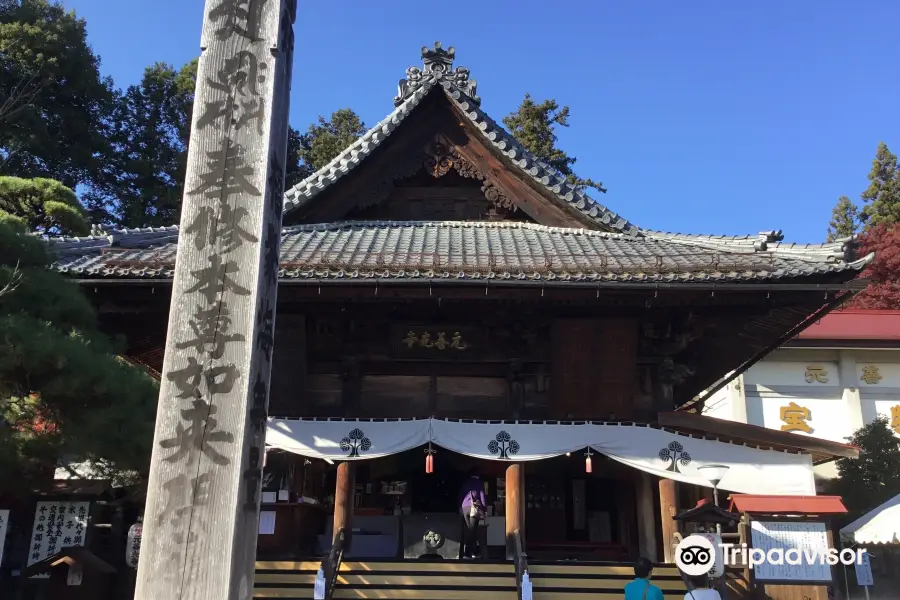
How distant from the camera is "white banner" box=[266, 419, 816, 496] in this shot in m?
Answer: 9.19

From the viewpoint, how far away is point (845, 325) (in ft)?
78.3

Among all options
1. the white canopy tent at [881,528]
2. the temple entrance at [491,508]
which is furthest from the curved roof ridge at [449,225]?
the white canopy tent at [881,528]

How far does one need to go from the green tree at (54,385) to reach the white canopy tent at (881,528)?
11851mm

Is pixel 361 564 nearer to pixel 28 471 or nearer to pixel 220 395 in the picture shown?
pixel 28 471

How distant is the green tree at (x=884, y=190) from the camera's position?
32281mm

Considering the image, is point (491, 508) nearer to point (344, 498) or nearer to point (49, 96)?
point (344, 498)

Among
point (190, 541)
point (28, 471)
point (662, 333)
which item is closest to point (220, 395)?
point (190, 541)

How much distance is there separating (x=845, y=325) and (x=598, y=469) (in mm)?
16760

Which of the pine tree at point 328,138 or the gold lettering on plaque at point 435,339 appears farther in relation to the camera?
the pine tree at point 328,138

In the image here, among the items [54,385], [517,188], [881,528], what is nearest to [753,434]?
[881,528]

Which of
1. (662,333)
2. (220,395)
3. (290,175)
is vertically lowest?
(220,395)

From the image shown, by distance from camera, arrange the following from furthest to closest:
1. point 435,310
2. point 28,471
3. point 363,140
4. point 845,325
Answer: point 845,325, point 363,140, point 435,310, point 28,471

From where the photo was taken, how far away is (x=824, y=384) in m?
22.9

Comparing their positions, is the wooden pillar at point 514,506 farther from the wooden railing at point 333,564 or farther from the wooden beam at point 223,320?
the wooden beam at point 223,320
